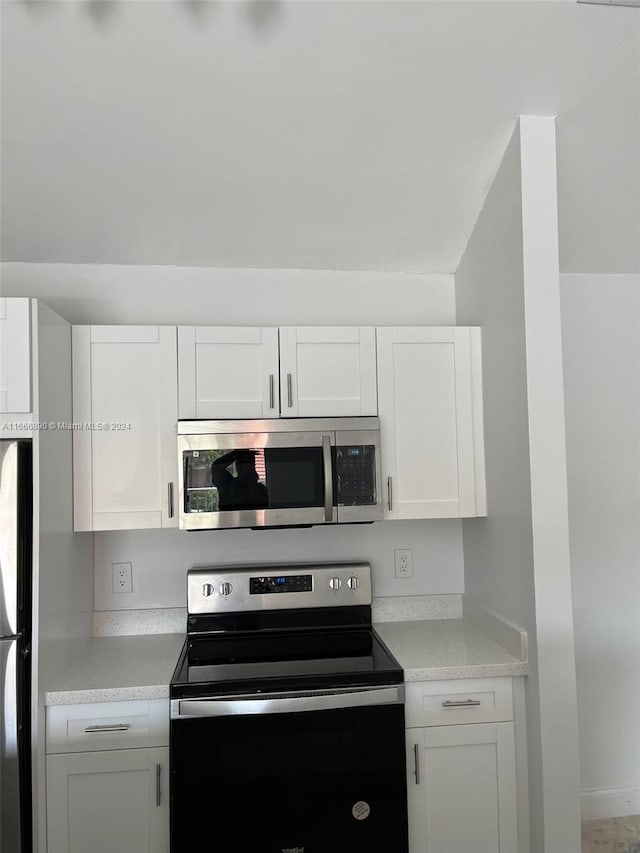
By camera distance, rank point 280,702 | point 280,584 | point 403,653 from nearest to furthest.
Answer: point 280,702 < point 403,653 < point 280,584

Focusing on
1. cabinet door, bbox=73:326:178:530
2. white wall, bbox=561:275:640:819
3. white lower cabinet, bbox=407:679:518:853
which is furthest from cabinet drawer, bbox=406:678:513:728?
cabinet door, bbox=73:326:178:530

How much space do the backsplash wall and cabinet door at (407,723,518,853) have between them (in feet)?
2.33

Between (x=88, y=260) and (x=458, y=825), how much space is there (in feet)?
8.10

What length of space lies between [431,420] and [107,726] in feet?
5.02

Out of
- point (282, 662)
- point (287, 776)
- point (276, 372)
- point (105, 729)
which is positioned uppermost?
point (276, 372)

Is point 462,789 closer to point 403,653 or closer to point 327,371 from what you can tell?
point 403,653

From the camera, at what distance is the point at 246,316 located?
2.65 meters

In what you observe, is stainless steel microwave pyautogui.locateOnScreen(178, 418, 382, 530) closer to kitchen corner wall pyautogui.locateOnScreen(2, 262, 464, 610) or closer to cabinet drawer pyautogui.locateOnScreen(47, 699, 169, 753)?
kitchen corner wall pyautogui.locateOnScreen(2, 262, 464, 610)

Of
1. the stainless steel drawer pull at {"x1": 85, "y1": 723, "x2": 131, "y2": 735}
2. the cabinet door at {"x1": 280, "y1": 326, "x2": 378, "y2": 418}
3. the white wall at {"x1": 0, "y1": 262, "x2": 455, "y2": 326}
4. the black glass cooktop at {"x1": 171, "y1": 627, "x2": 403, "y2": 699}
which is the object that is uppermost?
the white wall at {"x1": 0, "y1": 262, "x2": 455, "y2": 326}

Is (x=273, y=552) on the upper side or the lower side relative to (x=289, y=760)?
upper

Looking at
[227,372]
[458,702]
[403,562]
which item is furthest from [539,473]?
[227,372]

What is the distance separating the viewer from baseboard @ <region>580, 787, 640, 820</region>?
2623 millimetres

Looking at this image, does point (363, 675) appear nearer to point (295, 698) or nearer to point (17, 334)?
point (295, 698)

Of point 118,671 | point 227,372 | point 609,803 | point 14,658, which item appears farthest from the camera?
point 609,803
